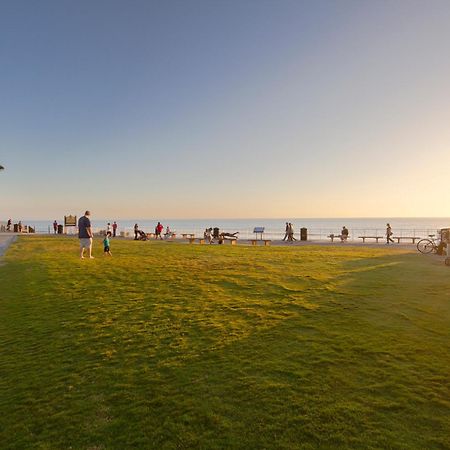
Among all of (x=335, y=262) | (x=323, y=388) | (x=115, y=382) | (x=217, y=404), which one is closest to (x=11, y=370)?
(x=115, y=382)

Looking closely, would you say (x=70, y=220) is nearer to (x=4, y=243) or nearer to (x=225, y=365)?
(x=4, y=243)

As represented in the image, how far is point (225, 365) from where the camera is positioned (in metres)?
5.80

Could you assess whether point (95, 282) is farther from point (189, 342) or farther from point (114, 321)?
point (189, 342)

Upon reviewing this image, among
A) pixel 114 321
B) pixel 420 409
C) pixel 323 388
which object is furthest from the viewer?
pixel 114 321

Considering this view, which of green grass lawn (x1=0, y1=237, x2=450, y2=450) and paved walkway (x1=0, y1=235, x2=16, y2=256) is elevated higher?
paved walkway (x1=0, y1=235, x2=16, y2=256)

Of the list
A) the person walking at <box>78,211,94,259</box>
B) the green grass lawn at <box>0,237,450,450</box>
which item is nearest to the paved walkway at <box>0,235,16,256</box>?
the person walking at <box>78,211,94,259</box>

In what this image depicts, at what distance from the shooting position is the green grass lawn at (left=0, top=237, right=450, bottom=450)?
4223 mm

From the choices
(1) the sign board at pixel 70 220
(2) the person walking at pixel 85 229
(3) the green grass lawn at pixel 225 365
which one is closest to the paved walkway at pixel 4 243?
(2) the person walking at pixel 85 229

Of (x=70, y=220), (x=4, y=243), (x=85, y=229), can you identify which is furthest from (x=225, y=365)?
(x=70, y=220)

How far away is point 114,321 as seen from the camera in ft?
26.0

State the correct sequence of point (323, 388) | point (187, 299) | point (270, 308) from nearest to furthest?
point (323, 388), point (270, 308), point (187, 299)

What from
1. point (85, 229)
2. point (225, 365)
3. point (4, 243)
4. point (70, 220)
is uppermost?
point (70, 220)

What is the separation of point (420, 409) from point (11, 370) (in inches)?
242

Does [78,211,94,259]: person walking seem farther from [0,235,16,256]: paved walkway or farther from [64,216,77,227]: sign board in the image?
[64,216,77,227]: sign board
